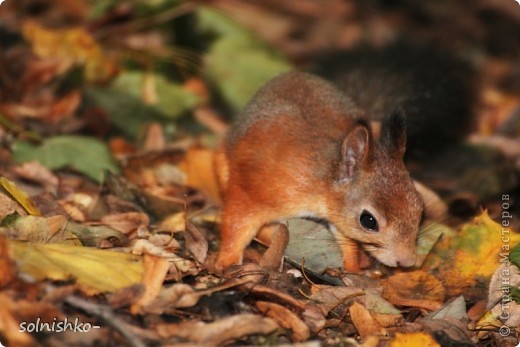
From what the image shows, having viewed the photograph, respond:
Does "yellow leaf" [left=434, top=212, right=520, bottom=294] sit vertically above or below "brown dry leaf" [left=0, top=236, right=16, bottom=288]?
below

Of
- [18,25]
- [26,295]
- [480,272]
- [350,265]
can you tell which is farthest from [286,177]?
[18,25]

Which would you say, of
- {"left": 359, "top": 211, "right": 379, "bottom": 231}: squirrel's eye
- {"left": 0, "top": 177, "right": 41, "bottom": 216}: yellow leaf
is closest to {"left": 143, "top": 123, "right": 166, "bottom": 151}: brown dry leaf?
{"left": 0, "top": 177, "right": 41, "bottom": 216}: yellow leaf

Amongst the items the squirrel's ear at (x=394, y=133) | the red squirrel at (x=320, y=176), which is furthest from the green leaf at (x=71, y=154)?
the squirrel's ear at (x=394, y=133)

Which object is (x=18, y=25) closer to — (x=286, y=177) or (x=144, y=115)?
(x=144, y=115)

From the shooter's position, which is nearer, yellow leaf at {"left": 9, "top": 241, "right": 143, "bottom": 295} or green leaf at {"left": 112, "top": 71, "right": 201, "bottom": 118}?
yellow leaf at {"left": 9, "top": 241, "right": 143, "bottom": 295}

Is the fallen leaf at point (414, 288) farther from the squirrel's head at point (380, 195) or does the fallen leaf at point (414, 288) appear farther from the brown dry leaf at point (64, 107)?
the brown dry leaf at point (64, 107)

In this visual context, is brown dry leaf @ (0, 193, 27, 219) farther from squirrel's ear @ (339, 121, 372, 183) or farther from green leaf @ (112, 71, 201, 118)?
green leaf @ (112, 71, 201, 118)

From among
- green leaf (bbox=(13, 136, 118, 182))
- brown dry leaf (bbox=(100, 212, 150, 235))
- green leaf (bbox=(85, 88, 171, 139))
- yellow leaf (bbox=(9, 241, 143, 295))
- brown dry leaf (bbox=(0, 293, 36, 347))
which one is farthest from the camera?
green leaf (bbox=(85, 88, 171, 139))
